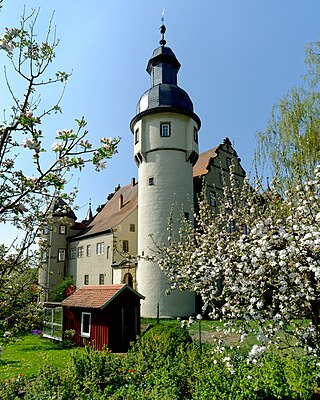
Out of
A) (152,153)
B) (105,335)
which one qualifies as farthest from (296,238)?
(152,153)

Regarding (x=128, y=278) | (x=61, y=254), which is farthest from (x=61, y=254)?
(x=128, y=278)

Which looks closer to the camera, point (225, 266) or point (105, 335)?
point (225, 266)

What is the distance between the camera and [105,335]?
13.9m

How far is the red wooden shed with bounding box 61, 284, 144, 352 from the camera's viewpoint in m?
14.1

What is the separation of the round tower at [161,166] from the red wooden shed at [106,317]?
27.9ft

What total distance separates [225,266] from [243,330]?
42.3 inches

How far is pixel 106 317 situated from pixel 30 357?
315 centimetres

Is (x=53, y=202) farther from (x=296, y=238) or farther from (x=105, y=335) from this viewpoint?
(x=105, y=335)

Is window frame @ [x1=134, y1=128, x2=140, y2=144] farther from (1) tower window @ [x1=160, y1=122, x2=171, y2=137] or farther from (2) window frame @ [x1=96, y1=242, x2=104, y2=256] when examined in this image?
(2) window frame @ [x1=96, y1=242, x2=104, y2=256]

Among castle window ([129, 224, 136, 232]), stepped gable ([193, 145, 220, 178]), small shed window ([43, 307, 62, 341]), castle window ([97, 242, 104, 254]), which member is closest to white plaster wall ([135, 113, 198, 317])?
stepped gable ([193, 145, 220, 178])

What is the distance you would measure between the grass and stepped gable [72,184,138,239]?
50.1 feet

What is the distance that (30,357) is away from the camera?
1300cm

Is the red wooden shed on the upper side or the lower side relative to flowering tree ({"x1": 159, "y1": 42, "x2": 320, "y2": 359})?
lower

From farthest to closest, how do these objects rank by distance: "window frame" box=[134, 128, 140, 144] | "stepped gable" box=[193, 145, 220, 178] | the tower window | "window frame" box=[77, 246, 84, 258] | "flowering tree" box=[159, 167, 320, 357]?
"window frame" box=[77, 246, 84, 258] → "stepped gable" box=[193, 145, 220, 178] → "window frame" box=[134, 128, 140, 144] → the tower window → "flowering tree" box=[159, 167, 320, 357]
